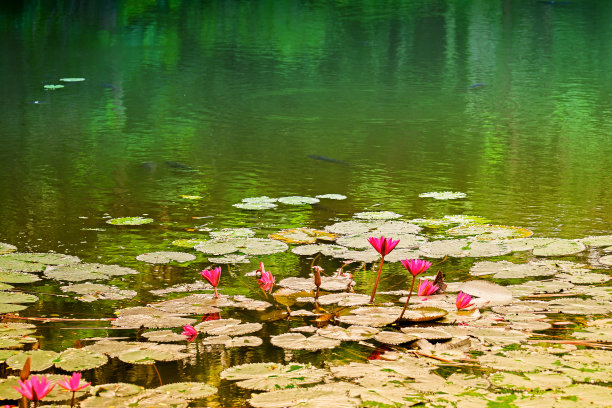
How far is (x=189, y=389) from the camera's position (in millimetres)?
1914

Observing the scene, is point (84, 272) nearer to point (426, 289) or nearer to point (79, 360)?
point (79, 360)

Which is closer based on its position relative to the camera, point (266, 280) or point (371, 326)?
point (371, 326)

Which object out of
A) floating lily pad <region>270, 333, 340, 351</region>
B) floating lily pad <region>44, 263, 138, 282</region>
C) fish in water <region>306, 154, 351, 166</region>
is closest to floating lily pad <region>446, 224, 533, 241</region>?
floating lily pad <region>270, 333, 340, 351</region>

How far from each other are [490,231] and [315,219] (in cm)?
88

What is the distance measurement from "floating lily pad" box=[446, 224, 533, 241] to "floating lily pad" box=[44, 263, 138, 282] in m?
1.44

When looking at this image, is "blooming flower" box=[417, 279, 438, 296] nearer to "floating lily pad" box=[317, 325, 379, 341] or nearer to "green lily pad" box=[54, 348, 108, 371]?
"floating lily pad" box=[317, 325, 379, 341]

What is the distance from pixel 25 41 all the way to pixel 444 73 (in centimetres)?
899

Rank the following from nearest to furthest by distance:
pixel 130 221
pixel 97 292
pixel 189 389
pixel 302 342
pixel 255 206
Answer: pixel 189 389
pixel 302 342
pixel 97 292
pixel 130 221
pixel 255 206

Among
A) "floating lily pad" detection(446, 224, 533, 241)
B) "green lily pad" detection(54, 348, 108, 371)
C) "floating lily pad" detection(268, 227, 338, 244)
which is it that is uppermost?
"green lily pad" detection(54, 348, 108, 371)

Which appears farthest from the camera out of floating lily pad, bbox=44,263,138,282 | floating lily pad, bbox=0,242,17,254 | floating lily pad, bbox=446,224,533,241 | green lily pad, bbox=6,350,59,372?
floating lily pad, bbox=446,224,533,241

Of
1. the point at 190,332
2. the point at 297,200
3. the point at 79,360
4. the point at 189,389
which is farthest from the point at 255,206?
the point at 189,389

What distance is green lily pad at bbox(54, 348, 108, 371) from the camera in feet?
6.72

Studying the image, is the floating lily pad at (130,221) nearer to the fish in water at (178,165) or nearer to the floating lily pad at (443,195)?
the fish in water at (178,165)

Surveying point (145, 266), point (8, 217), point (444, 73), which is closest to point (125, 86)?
point (444, 73)
